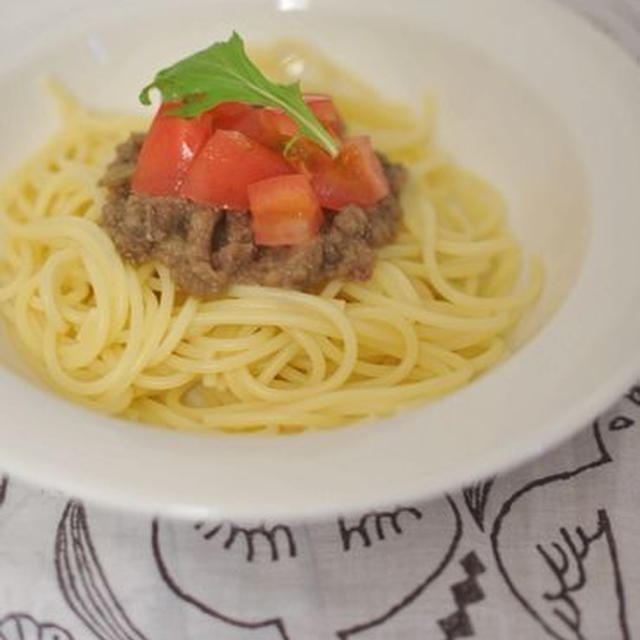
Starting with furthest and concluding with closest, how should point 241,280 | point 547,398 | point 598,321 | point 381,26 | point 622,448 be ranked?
point 381,26 < point 241,280 < point 622,448 < point 598,321 < point 547,398

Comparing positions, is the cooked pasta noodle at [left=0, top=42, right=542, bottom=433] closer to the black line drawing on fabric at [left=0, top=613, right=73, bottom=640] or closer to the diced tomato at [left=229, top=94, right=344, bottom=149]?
the diced tomato at [left=229, top=94, right=344, bottom=149]

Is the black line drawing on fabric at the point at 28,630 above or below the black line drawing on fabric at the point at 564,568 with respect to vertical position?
below

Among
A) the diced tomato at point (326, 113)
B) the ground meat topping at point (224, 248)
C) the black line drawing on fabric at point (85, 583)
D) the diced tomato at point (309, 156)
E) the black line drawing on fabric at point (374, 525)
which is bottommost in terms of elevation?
the black line drawing on fabric at point (85, 583)

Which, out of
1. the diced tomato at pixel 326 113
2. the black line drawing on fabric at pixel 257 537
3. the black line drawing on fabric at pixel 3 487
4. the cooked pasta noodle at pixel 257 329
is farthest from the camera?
the diced tomato at pixel 326 113

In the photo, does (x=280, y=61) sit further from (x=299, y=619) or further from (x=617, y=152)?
(x=299, y=619)

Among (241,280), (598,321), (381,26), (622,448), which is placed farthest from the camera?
(381,26)

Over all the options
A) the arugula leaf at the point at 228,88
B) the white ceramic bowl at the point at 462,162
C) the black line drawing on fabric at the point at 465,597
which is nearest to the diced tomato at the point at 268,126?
the arugula leaf at the point at 228,88

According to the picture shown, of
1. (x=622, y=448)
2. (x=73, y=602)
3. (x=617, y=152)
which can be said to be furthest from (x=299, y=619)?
(x=617, y=152)

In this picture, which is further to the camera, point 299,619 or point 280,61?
point 280,61

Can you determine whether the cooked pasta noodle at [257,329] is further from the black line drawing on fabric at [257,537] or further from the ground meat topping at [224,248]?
the black line drawing on fabric at [257,537]
